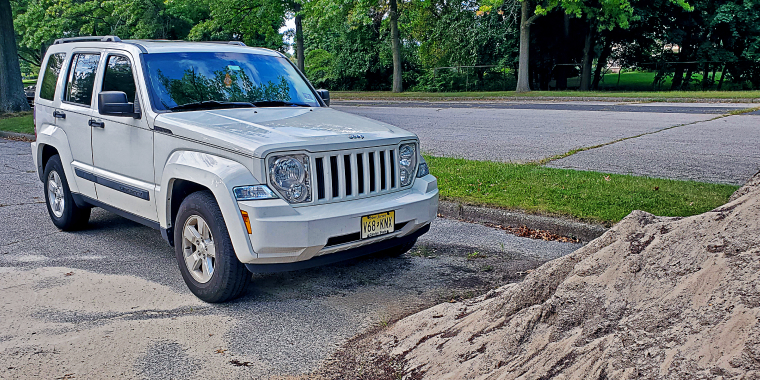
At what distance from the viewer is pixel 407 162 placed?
5.48m

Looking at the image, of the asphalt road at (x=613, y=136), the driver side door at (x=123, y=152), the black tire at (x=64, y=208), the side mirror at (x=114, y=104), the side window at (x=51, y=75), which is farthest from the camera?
the asphalt road at (x=613, y=136)

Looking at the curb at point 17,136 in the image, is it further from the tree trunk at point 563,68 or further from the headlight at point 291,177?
the tree trunk at point 563,68

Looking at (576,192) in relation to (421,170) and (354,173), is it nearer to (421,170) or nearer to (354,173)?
(421,170)

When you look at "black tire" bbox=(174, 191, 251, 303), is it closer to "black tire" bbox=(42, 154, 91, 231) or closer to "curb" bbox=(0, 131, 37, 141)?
"black tire" bbox=(42, 154, 91, 231)

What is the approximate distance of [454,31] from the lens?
3769 cm

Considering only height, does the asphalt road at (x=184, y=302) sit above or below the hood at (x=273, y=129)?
below

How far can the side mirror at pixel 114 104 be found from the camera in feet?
17.7

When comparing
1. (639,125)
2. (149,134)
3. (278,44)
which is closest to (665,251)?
(149,134)

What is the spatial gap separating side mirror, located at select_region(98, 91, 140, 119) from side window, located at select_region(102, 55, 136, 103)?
362 mm

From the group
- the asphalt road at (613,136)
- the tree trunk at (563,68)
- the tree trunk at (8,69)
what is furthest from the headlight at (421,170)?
the tree trunk at (563,68)

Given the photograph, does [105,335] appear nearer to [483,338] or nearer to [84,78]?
[483,338]

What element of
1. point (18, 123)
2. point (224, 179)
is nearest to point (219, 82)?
point (224, 179)

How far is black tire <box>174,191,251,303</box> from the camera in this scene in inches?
186

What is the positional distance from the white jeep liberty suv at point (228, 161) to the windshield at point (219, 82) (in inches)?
0.5
